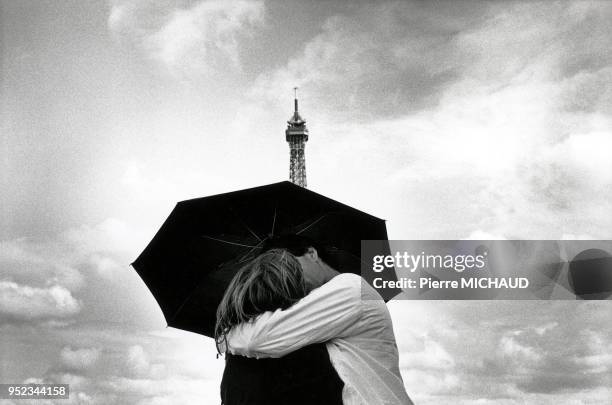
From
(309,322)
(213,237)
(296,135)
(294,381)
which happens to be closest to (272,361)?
(294,381)

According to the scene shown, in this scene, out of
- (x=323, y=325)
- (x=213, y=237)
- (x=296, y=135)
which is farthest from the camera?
(x=296, y=135)

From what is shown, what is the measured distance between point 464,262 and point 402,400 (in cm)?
379

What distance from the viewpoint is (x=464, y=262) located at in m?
6.64

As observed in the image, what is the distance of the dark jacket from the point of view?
2969 millimetres

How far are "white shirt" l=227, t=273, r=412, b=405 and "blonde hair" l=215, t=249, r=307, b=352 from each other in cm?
6

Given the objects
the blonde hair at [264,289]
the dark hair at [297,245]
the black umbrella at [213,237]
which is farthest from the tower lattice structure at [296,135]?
the blonde hair at [264,289]

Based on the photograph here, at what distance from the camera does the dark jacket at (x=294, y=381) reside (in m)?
2.97

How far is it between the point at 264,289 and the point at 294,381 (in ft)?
1.45

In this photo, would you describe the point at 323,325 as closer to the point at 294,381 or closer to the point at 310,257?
the point at 294,381

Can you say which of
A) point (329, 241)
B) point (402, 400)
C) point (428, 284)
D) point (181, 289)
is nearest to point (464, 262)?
point (428, 284)

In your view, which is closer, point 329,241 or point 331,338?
point 331,338

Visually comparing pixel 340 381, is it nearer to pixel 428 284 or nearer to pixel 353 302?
pixel 353 302

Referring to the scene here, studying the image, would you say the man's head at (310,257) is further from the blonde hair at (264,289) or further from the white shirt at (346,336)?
the white shirt at (346,336)

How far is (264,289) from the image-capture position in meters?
3.11
